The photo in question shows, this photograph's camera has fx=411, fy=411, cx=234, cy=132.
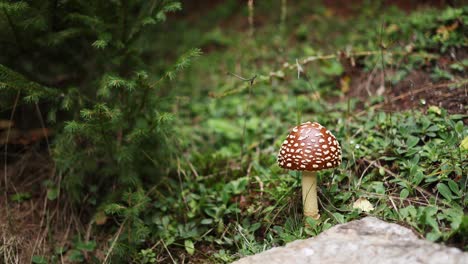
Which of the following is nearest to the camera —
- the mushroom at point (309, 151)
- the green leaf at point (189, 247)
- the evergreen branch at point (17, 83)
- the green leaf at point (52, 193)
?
the mushroom at point (309, 151)

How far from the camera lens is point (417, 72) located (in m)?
4.90

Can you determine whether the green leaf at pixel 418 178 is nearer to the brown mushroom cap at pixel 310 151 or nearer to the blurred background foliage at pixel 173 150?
the blurred background foliage at pixel 173 150

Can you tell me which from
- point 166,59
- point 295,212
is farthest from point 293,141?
point 166,59

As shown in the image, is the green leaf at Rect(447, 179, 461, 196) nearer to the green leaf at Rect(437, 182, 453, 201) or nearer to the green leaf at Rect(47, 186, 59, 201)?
the green leaf at Rect(437, 182, 453, 201)

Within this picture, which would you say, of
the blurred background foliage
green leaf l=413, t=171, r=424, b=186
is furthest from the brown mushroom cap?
green leaf l=413, t=171, r=424, b=186

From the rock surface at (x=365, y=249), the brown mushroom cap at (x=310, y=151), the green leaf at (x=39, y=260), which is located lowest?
the green leaf at (x=39, y=260)

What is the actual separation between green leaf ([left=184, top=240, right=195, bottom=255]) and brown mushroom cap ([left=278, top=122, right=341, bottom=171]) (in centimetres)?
118

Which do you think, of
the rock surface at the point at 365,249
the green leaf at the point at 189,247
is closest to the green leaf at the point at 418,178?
the rock surface at the point at 365,249

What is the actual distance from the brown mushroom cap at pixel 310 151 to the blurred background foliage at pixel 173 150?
0.46m

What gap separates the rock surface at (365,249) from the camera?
2371mm

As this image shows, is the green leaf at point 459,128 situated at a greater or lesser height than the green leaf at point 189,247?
greater

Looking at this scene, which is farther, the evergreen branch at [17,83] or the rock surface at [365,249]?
the evergreen branch at [17,83]

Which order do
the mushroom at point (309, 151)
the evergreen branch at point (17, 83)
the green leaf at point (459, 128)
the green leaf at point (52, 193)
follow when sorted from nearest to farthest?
1. the mushroom at point (309, 151)
2. the evergreen branch at point (17, 83)
3. the green leaf at point (459, 128)
4. the green leaf at point (52, 193)

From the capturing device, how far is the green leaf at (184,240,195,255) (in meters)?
3.56
